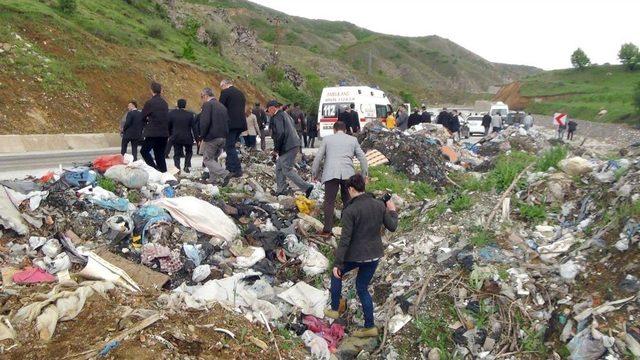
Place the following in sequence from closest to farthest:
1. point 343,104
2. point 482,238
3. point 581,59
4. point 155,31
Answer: point 482,238 → point 343,104 → point 155,31 → point 581,59

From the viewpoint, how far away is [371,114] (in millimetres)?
19453

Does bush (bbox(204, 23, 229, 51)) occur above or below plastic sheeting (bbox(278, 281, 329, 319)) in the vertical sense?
above

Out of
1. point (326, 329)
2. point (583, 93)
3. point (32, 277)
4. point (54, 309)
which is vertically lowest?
point (326, 329)

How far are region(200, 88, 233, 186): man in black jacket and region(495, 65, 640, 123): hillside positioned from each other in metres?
46.4

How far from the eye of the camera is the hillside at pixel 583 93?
53728 millimetres

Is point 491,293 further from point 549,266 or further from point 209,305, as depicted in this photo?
point 209,305

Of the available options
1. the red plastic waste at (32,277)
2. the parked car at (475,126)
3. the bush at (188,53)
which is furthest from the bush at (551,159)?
the bush at (188,53)

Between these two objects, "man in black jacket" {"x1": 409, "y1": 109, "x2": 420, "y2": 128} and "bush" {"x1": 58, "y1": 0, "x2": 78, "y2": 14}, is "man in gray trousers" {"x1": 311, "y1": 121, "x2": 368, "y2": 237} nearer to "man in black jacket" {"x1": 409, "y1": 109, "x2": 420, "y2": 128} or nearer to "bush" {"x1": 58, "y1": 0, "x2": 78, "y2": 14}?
"man in black jacket" {"x1": 409, "y1": 109, "x2": 420, "y2": 128}

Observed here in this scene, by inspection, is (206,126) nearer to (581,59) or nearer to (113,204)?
(113,204)

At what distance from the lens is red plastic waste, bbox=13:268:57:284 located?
554 centimetres

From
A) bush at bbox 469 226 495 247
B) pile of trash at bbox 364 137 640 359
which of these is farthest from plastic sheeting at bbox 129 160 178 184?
bush at bbox 469 226 495 247

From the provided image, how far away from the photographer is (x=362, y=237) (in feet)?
17.8

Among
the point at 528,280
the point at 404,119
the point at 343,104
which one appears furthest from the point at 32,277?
the point at 404,119

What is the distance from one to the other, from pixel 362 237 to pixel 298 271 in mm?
1996
